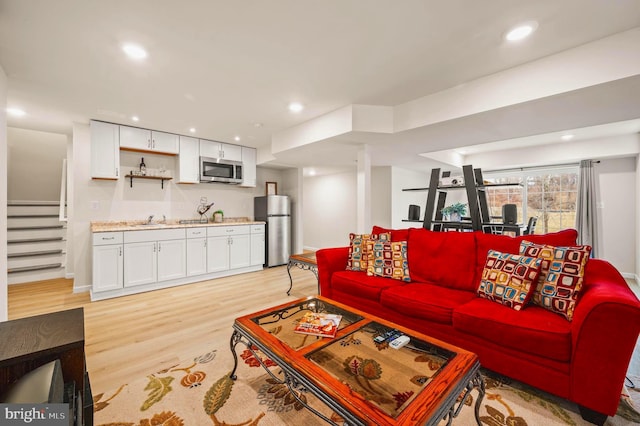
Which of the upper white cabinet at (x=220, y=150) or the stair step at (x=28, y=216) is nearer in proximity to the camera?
the stair step at (x=28, y=216)

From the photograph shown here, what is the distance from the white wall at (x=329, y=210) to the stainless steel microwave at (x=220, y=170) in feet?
9.55

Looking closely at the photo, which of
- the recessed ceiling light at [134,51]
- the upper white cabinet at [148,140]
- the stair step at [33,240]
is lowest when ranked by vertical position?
the stair step at [33,240]

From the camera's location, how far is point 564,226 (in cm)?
541

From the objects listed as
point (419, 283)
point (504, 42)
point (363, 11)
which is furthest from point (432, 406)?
point (504, 42)

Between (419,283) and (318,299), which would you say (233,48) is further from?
(419,283)

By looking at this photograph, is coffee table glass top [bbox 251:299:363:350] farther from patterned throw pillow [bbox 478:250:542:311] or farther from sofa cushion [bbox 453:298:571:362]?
patterned throw pillow [bbox 478:250:542:311]

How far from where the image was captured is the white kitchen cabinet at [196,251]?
4328 millimetres

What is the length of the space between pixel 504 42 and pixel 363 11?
1.17 meters

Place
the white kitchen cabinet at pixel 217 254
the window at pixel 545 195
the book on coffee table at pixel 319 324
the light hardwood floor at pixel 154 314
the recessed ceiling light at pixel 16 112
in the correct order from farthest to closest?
the window at pixel 545 195
the white kitchen cabinet at pixel 217 254
the recessed ceiling light at pixel 16 112
the light hardwood floor at pixel 154 314
the book on coffee table at pixel 319 324

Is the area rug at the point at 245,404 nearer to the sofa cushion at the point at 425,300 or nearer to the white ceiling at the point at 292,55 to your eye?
the sofa cushion at the point at 425,300

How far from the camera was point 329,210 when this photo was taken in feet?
24.8

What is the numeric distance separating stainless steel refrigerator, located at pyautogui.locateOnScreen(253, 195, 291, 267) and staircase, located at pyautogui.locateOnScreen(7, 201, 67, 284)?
339 centimetres
